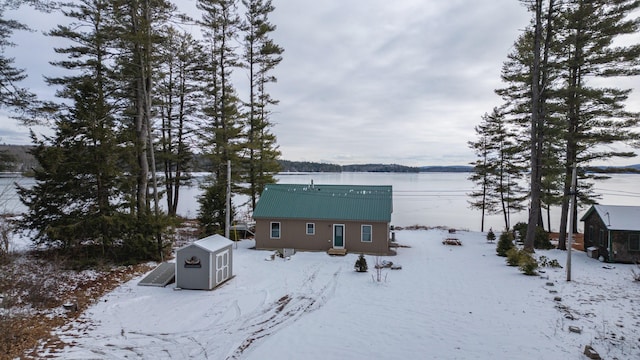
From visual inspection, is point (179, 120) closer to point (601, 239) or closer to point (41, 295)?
point (41, 295)

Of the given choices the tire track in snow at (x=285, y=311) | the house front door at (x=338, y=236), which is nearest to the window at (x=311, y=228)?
the house front door at (x=338, y=236)

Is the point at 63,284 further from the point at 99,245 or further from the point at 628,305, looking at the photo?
the point at 628,305

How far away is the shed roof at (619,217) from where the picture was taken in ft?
51.5

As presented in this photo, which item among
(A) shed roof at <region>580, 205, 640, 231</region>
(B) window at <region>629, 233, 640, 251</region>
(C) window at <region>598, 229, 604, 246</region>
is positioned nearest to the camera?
(B) window at <region>629, 233, 640, 251</region>

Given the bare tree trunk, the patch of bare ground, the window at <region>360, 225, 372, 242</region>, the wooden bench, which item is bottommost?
the wooden bench

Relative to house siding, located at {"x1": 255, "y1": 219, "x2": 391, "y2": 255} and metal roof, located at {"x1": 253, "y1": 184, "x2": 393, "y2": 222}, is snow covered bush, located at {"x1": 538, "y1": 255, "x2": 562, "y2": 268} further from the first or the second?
metal roof, located at {"x1": 253, "y1": 184, "x2": 393, "y2": 222}

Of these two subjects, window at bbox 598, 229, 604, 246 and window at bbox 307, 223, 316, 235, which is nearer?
window at bbox 598, 229, 604, 246

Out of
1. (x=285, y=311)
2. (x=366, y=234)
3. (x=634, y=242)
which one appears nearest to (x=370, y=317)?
(x=285, y=311)

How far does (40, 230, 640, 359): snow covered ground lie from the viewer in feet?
24.5

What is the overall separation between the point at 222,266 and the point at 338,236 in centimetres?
735

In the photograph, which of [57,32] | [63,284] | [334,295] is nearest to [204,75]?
[57,32]

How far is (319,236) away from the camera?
18.4 metres

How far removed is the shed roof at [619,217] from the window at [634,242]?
31cm

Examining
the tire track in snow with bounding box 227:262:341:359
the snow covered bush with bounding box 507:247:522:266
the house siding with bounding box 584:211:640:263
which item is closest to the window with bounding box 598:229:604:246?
the house siding with bounding box 584:211:640:263
